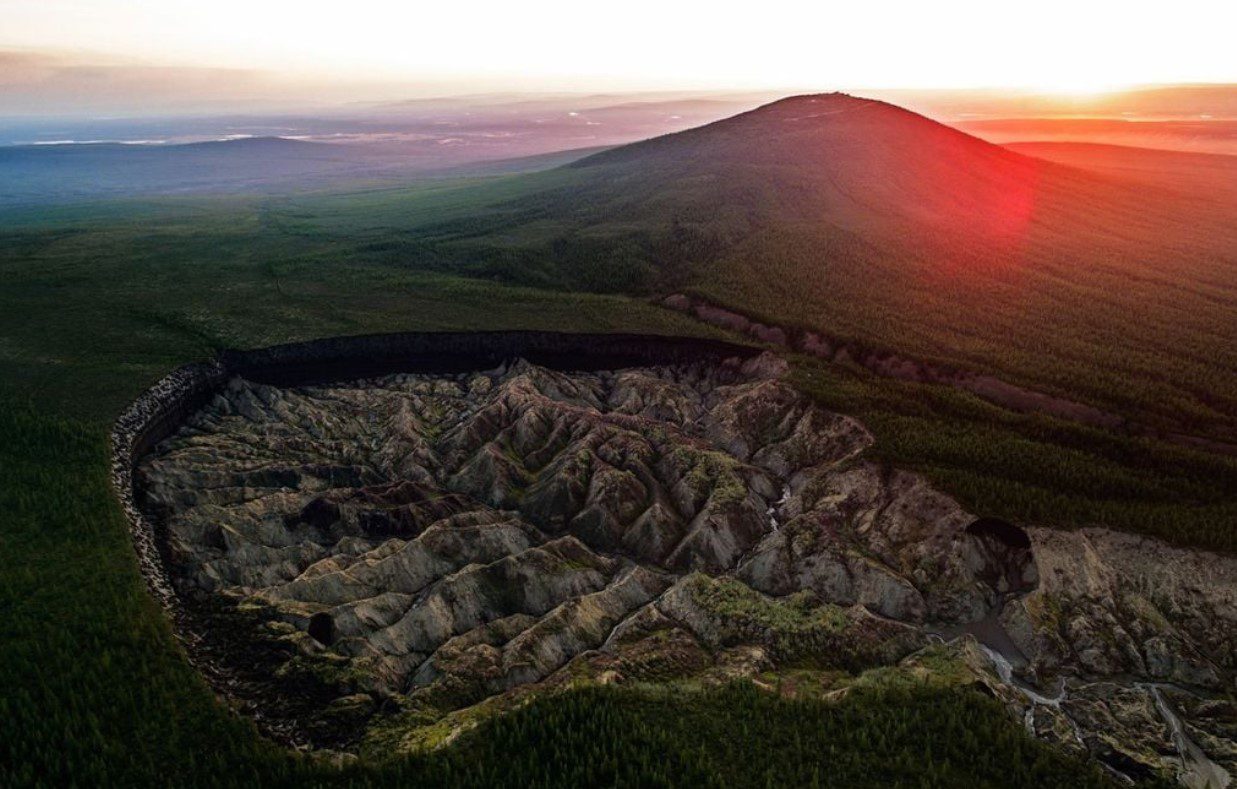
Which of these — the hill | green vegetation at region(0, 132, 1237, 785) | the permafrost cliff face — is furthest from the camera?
the hill

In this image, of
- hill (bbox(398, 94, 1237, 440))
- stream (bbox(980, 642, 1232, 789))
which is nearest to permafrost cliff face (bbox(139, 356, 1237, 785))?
stream (bbox(980, 642, 1232, 789))

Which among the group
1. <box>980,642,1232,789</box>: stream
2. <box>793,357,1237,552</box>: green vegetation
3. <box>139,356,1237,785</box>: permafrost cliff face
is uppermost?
<box>793,357,1237,552</box>: green vegetation

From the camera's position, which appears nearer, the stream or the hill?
the stream

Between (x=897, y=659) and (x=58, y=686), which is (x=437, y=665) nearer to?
(x=58, y=686)

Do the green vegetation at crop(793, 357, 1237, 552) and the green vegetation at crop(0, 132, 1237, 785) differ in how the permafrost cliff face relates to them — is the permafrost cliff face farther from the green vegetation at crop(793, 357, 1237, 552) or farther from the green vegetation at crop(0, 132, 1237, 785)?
the green vegetation at crop(0, 132, 1237, 785)

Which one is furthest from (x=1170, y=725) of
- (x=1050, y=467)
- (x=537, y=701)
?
(x=537, y=701)

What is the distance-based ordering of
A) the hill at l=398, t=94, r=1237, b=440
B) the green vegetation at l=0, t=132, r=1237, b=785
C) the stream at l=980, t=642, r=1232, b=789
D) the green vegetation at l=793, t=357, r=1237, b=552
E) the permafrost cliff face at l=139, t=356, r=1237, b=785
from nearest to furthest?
the green vegetation at l=0, t=132, r=1237, b=785 < the stream at l=980, t=642, r=1232, b=789 < the permafrost cliff face at l=139, t=356, r=1237, b=785 < the green vegetation at l=793, t=357, r=1237, b=552 < the hill at l=398, t=94, r=1237, b=440

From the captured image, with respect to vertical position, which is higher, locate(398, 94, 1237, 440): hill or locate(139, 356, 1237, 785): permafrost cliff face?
locate(398, 94, 1237, 440): hill

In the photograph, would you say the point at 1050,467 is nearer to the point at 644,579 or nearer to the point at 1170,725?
the point at 1170,725

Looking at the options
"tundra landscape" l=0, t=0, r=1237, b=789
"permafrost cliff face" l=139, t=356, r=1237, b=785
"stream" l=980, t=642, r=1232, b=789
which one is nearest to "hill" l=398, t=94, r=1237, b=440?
"tundra landscape" l=0, t=0, r=1237, b=789
